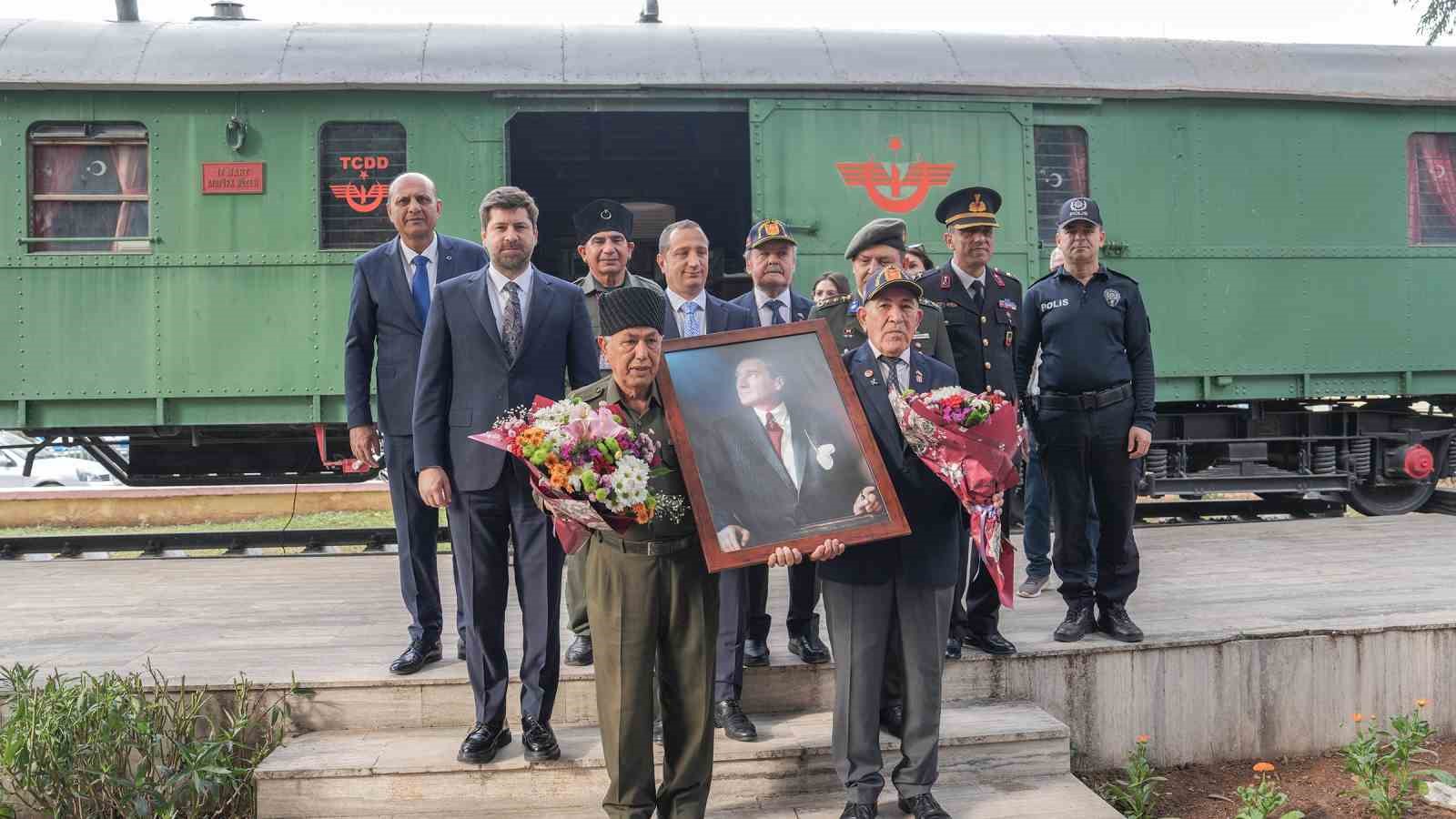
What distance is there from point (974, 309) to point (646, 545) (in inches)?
81.4

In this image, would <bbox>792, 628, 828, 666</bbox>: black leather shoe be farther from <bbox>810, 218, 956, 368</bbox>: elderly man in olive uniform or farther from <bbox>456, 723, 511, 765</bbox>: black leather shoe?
<bbox>810, 218, 956, 368</bbox>: elderly man in olive uniform

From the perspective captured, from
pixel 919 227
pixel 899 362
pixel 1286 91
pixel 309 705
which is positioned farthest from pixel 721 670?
pixel 1286 91

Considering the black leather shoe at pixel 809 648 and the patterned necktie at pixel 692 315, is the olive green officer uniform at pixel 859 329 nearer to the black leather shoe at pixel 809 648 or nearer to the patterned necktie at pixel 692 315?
the patterned necktie at pixel 692 315

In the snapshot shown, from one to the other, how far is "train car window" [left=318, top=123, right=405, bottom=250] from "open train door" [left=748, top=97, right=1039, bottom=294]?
8.45ft

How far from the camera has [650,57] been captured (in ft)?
24.5

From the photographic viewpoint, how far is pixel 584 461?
2.83 m

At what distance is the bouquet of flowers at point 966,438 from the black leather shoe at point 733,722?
4.10 feet

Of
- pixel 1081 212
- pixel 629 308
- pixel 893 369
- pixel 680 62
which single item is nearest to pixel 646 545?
pixel 629 308

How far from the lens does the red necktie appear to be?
10.4 ft

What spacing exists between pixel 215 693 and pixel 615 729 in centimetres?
191

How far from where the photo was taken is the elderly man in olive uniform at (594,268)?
14.3ft

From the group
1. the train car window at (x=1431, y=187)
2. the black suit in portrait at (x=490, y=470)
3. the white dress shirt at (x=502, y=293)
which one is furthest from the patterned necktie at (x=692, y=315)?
the train car window at (x=1431, y=187)

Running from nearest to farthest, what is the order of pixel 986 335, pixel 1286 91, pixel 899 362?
pixel 899 362 → pixel 986 335 → pixel 1286 91

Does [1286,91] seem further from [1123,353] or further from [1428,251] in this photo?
[1123,353]
